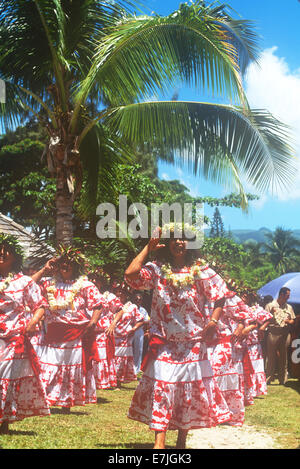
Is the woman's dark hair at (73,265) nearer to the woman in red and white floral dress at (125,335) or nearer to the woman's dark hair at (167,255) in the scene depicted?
the woman's dark hair at (167,255)

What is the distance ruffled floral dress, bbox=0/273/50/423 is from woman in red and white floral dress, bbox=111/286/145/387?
5691 millimetres

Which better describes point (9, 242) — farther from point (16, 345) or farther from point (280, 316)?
point (280, 316)

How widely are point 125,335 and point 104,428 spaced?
542cm

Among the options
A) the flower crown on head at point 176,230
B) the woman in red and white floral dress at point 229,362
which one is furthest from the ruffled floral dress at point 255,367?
the flower crown on head at point 176,230

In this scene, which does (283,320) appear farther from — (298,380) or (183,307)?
(183,307)

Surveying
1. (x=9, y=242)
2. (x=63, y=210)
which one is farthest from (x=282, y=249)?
(x=9, y=242)

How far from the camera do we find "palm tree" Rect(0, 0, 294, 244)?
28.4 feet

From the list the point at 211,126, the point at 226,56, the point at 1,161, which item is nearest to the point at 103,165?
the point at 211,126

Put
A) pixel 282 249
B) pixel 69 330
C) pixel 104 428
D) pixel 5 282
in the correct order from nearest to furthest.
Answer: pixel 5 282
pixel 104 428
pixel 69 330
pixel 282 249

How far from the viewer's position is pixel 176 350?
17.6 feet

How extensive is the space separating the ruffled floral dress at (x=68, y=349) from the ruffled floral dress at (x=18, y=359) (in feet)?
4.06

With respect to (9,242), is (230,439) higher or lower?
lower

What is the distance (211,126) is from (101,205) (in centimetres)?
254

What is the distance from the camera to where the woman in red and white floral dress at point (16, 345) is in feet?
19.1
